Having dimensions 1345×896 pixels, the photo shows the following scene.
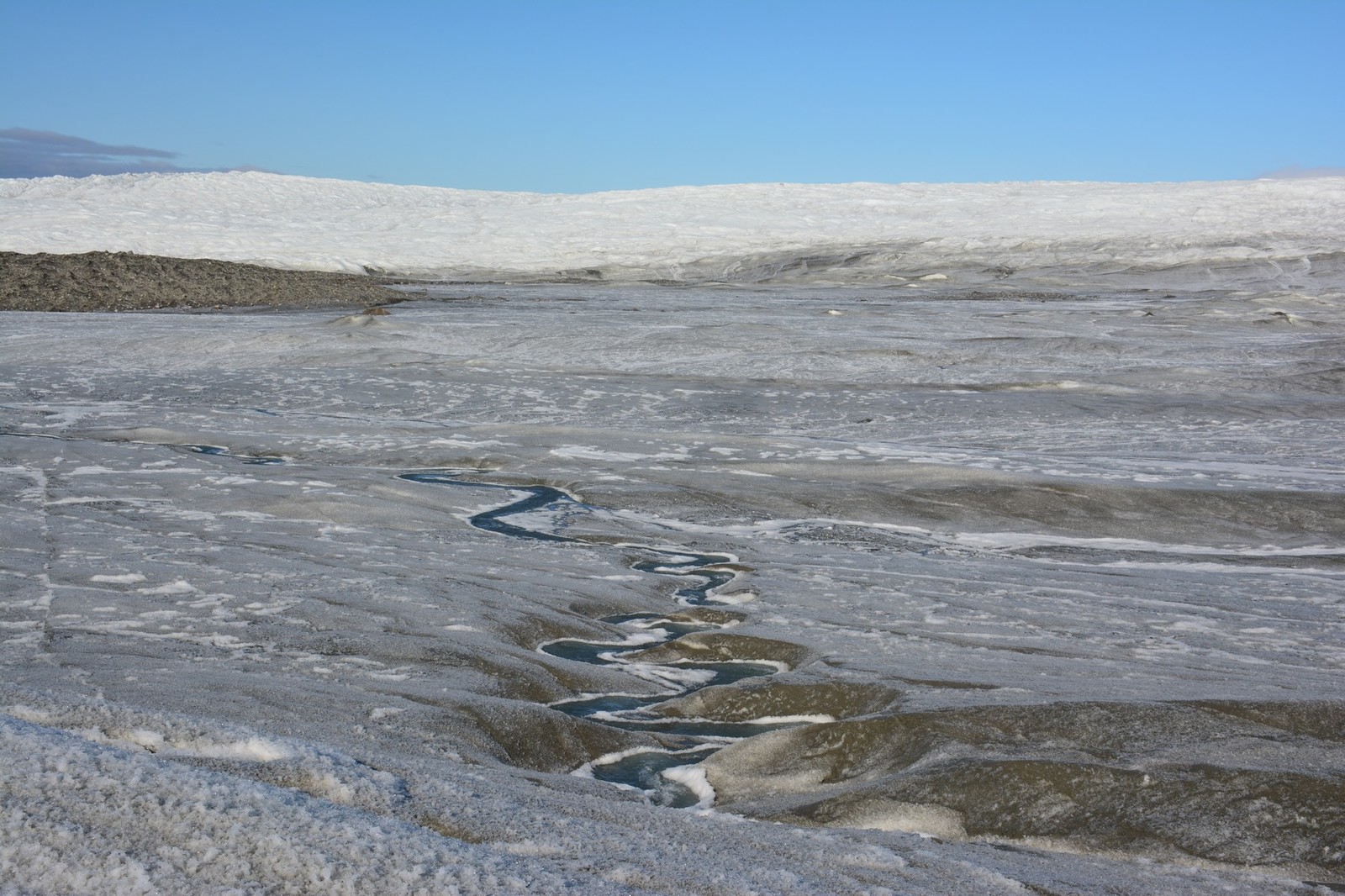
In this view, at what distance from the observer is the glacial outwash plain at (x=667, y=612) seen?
1.97 meters

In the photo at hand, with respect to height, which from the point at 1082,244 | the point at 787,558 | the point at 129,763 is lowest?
the point at 787,558

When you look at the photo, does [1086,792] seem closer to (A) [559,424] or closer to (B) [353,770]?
(B) [353,770]

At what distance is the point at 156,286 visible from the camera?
17.9m

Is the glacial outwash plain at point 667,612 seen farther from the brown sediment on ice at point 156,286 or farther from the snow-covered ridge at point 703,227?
the snow-covered ridge at point 703,227

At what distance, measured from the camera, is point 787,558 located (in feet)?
16.1

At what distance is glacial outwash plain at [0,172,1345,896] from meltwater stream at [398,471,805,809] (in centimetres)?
2

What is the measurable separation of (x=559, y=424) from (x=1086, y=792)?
575 centimetres

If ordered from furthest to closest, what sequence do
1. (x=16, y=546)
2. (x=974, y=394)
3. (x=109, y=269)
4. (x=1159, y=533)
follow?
(x=109, y=269), (x=974, y=394), (x=1159, y=533), (x=16, y=546)

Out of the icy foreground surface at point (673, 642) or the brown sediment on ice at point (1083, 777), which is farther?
the brown sediment on ice at point (1083, 777)

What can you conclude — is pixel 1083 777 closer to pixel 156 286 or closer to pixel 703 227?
pixel 156 286

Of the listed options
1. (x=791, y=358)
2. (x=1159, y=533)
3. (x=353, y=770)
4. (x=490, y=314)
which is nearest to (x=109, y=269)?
(x=490, y=314)

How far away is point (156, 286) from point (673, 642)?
16.2 m

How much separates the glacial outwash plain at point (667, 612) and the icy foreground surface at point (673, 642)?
0.05 ft

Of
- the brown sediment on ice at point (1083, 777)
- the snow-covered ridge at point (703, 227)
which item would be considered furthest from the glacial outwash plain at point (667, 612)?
the snow-covered ridge at point (703, 227)
